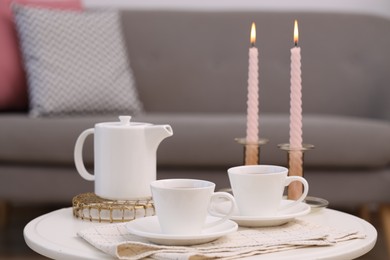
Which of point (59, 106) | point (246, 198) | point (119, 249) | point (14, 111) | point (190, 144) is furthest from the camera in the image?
point (14, 111)

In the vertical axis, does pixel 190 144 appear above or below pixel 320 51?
below

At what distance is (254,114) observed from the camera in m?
1.52

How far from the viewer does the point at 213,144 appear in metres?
2.47

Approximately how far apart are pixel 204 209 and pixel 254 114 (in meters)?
0.44

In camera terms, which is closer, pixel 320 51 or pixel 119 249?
pixel 119 249

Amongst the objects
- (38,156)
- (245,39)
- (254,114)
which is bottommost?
(38,156)

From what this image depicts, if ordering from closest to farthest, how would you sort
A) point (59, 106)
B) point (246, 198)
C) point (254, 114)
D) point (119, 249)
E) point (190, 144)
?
point (119, 249)
point (246, 198)
point (254, 114)
point (190, 144)
point (59, 106)

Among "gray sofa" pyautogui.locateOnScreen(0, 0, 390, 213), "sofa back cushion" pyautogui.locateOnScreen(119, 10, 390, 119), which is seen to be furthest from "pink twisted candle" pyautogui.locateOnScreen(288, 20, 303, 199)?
"sofa back cushion" pyautogui.locateOnScreen(119, 10, 390, 119)

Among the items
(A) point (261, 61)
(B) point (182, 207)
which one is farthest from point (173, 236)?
(A) point (261, 61)

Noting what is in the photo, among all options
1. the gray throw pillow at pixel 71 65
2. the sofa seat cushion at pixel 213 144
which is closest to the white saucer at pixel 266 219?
the sofa seat cushion at pixel 213 144

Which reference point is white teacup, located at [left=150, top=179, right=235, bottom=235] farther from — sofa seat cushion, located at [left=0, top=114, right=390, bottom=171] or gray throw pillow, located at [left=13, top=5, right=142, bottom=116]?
gray throw pillow, located at [left=13, top=5, right=142, bottom=116]

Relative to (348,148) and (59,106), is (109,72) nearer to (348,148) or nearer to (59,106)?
(59,106)

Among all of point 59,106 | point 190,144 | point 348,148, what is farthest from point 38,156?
point 348,148

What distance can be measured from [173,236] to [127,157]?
0.96 feet
